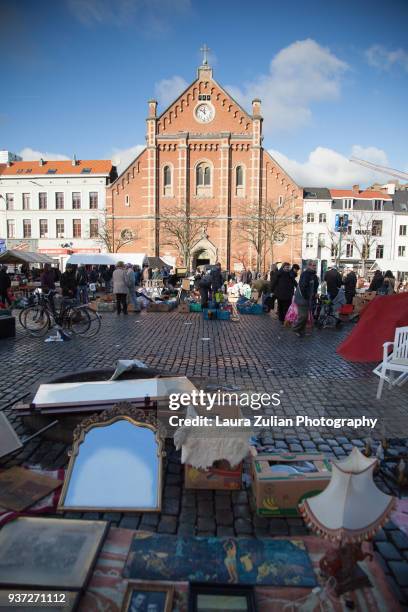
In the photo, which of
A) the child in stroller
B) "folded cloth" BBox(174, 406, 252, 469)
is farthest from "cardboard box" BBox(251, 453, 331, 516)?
the child in stroller

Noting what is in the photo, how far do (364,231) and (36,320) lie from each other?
48.3 m

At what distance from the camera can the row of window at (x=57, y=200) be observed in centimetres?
4972

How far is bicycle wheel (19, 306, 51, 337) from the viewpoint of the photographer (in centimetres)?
1193

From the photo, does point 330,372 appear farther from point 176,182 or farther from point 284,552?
point 176,182

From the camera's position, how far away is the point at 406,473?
392 cm

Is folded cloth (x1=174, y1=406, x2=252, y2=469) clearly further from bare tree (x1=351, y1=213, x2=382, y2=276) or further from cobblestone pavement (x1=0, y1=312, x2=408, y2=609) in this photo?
bare tree (x1=351, y1=213, x2=382, y2=276)

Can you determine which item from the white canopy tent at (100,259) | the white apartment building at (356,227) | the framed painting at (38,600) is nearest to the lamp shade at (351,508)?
the framed painting at (38,600)

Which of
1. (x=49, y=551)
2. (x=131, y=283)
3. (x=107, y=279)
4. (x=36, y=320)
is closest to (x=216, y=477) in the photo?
(x=49, y=551)

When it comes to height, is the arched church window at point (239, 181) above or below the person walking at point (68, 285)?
above

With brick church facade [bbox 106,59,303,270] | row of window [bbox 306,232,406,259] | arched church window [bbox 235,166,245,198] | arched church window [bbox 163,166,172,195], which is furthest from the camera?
row of window [bbox 306,232,406,259]

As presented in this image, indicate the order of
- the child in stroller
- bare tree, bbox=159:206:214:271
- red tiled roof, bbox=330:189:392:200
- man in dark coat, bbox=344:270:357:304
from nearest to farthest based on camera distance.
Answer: the child in stroller < man in dark coat, bbox=344:270:357:304 < bare tree, bbox=159:206:214:271 < red tiled roof, bbox=330:189:392:200

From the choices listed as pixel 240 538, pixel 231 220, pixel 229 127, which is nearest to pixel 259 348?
pixel 240 538

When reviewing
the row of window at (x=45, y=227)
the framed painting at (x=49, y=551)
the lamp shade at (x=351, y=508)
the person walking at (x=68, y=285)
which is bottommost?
the framed painting at (x=49, y=551)

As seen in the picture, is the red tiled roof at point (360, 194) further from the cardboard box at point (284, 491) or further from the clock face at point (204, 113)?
the cardboard box at point (284, 491)
